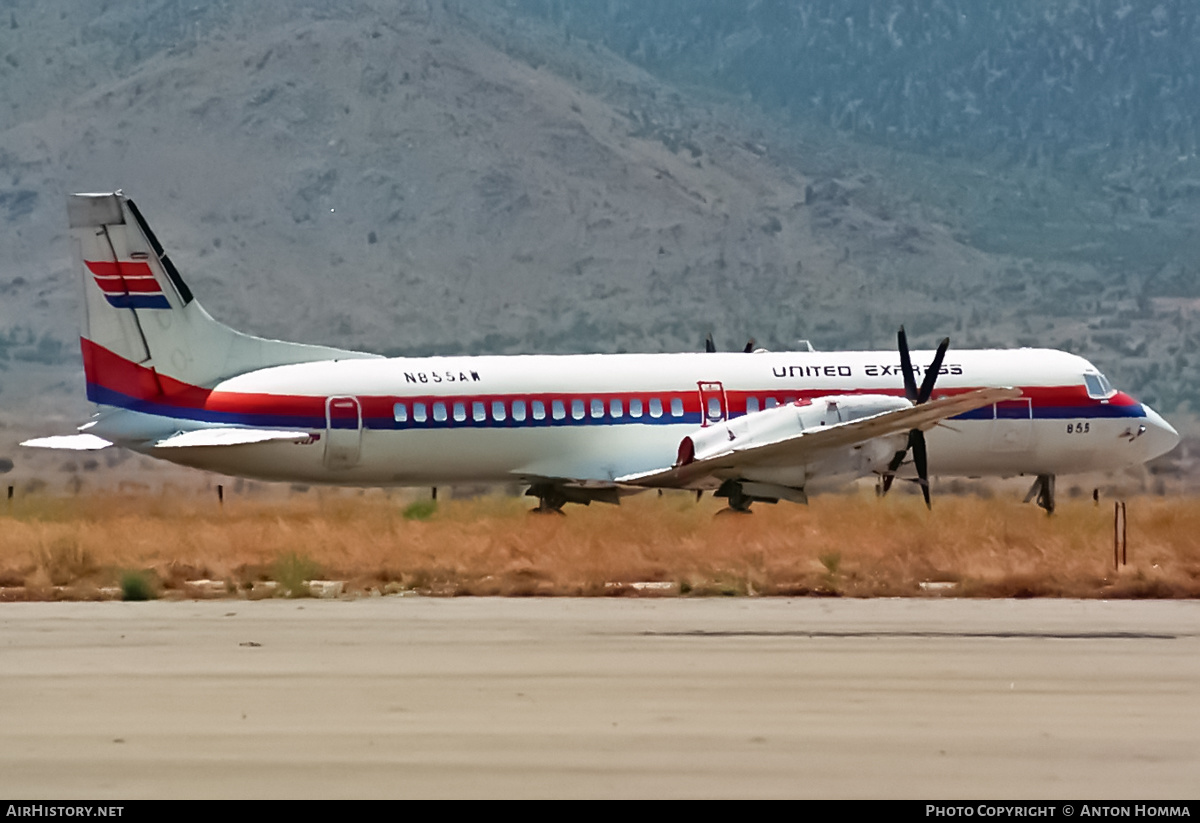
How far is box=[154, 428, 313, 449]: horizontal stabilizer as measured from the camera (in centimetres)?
3241

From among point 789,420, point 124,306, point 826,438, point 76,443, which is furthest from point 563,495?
point 76,443

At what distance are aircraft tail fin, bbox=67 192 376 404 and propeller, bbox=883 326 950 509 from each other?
11.2 m

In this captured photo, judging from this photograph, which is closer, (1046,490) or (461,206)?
(1046,490)

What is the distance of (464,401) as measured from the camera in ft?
111

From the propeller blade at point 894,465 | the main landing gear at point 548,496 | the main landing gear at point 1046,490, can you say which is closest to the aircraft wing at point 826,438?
the propeller blade at point 894,465

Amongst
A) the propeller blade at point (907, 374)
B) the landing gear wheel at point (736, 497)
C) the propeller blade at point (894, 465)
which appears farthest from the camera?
the propeller blade at point (907, 374)

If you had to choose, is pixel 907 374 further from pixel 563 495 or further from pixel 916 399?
pixel 563 495

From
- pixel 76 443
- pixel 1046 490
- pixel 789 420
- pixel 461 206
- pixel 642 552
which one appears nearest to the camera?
pixel 642 552

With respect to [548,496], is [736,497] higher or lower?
higher

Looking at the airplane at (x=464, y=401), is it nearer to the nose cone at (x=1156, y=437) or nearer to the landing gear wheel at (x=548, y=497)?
the landing gear wheel at (x=548, y=497)

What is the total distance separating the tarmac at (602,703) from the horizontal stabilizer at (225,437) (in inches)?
412

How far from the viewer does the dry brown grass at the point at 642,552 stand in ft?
82.0

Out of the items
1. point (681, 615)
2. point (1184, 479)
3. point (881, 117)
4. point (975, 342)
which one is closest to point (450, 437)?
point (681, 615)

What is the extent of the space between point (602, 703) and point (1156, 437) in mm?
23989
